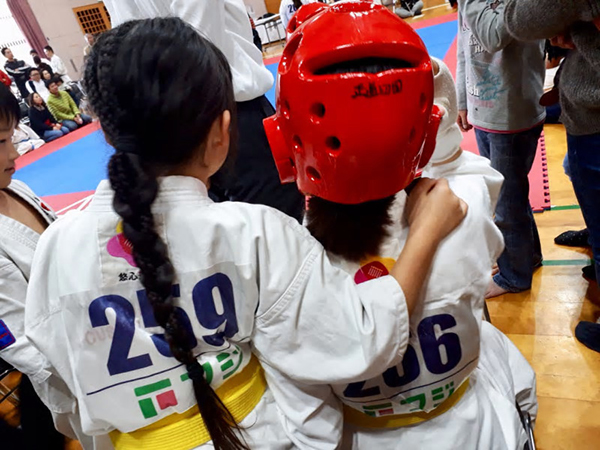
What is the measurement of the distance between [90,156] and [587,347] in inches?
304

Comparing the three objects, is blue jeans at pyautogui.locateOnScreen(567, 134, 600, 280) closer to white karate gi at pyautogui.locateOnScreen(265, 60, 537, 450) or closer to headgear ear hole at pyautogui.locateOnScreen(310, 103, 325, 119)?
white karate gi at pyautogui.locateOnScreen(265, 60, 537, 450)

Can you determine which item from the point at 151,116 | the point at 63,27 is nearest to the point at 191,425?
the point at 151,116

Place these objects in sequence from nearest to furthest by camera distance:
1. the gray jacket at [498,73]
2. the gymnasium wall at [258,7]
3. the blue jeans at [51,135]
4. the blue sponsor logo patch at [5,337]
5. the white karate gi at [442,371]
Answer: the white karate gi at [442,371] < the blue sponsor logo patch at [5,337] < the gray jacket at [498,73] < the blue jeans at [51,135] < the gymnasium wall at [258,7]

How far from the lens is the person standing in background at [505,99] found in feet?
5.39

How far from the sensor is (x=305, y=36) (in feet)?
2.68

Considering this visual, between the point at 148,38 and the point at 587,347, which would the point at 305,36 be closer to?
the point at 148,38

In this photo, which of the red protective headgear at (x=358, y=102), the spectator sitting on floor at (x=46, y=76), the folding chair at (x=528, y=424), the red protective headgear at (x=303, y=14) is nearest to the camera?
the red protective headgear at (x=358, y=102)

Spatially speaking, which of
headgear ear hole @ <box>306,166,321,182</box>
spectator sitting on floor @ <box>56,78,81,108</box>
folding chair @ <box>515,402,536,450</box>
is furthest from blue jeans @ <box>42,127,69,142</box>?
folding chair @ <box>515,402,536,450</box>

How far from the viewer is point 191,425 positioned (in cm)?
87

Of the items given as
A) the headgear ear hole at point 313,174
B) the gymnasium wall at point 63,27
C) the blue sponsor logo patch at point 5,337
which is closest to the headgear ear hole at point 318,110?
the headgear ear hole at point 313,174

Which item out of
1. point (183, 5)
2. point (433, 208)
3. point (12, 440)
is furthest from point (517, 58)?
point (12, 440)

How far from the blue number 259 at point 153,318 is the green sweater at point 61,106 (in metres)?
11.0

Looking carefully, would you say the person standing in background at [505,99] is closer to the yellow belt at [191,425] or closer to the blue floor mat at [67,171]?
the yellow belt at [191,425]

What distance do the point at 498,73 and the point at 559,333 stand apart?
1289 millimetres
